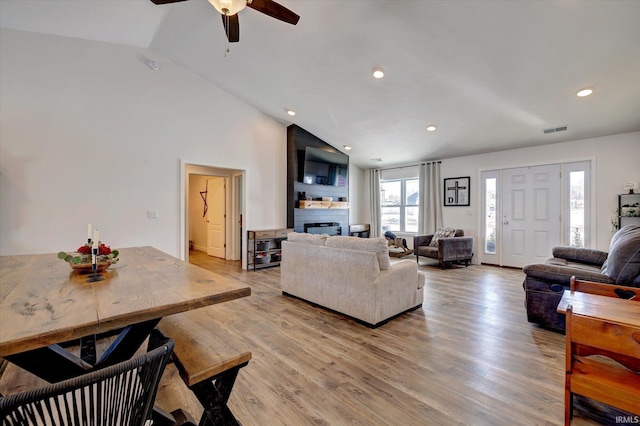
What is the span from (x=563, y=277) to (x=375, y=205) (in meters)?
5.35

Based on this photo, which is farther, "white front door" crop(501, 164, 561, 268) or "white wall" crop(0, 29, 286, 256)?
"white front door" crop(501, 164, 561, 268)

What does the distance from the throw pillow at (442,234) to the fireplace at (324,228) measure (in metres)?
2.21

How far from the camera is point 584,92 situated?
3.49 metres

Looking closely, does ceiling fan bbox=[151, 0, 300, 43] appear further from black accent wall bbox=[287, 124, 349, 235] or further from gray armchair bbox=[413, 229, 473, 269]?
gray armchair bbox=[413, 229, 473, 269]

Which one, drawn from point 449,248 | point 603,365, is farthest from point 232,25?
point 449,248

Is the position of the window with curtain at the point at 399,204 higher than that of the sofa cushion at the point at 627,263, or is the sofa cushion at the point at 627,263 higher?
the window with curtain at the point at 399,204

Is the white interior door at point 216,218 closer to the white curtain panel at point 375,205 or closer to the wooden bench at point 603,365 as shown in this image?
the white curtain panel at point 375,205

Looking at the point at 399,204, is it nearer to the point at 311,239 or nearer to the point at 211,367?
the point at 311,239

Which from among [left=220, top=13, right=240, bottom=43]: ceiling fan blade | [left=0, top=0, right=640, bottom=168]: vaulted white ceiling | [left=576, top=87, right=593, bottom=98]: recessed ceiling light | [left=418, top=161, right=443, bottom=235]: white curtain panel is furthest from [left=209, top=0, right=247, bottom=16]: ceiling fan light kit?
[left=418, top=161, right=443, bottom=235]: white curtain panel

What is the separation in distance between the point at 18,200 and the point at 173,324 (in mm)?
3544

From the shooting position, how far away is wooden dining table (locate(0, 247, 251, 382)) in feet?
2.95

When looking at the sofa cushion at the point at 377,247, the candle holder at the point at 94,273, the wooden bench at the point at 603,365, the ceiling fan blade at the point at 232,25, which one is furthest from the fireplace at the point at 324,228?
the wooden bench at the point at 603,365

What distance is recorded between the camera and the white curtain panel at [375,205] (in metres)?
7.73

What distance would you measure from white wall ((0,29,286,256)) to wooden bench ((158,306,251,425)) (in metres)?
3.54
